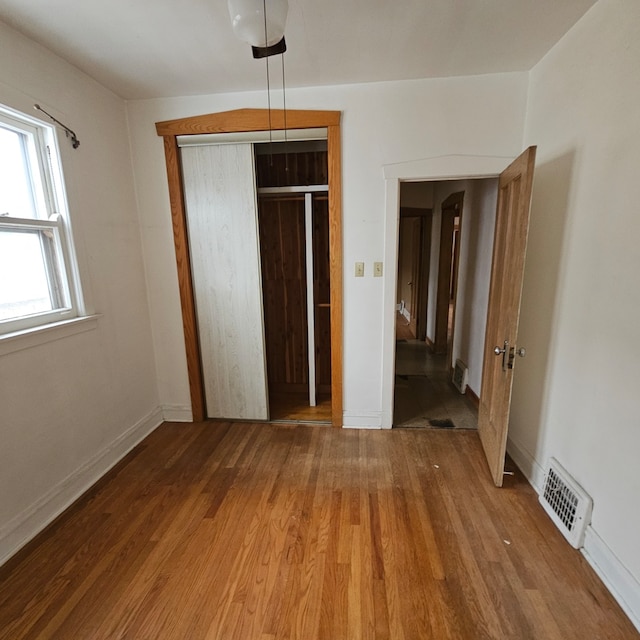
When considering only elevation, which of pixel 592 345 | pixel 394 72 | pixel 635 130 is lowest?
pixel 592 345

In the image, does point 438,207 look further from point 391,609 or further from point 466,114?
point 391,609

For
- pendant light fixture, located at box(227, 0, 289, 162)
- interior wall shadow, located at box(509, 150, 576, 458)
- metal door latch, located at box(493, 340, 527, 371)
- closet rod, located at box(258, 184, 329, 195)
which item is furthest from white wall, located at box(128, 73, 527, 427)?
pendant light fixture, located at box(227, 0, 289, 162)

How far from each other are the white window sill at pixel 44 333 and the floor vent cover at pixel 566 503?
288cm

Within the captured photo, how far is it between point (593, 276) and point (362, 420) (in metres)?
1.84

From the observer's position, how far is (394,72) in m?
2.11

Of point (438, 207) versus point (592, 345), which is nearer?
point (592, 345)

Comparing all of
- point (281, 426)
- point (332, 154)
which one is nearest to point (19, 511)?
point (281, 426)

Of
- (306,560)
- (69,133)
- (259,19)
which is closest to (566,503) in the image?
(306,560)

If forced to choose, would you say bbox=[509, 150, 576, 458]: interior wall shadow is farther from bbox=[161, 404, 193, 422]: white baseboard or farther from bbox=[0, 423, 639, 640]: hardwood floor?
bbox=[161, 404, 193, 422]: white baseboard

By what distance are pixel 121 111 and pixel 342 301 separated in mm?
2175

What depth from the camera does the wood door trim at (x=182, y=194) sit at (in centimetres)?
232

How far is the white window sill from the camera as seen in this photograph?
158 centimetres

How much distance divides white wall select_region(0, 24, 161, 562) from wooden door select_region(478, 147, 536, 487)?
8.43ft

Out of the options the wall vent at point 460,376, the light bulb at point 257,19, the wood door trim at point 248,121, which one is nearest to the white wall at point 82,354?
the wood door trim at point 248,121
